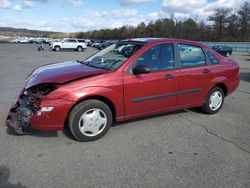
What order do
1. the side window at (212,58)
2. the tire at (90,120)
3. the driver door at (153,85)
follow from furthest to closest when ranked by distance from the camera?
the side window at (212,58), the driver door at (153,85), the tire at (90,120)

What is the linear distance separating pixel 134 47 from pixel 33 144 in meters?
2.33

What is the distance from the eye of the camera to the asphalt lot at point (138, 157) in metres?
3.24

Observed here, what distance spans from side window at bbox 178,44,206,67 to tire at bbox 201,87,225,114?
72 cm

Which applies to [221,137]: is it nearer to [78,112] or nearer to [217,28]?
[78,112]

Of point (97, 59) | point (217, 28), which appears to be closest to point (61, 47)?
point (97, 59)

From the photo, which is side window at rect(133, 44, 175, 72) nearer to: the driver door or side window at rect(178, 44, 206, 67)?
the driver door

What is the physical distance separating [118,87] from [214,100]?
98.7 inches

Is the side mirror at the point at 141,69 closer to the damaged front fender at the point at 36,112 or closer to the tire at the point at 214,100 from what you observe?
the damaged front fender at the point at 36,112

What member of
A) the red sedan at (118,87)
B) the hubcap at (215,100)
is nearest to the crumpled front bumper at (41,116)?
the red sedan at (118,87)

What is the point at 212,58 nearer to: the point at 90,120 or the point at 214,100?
the point at 214,100

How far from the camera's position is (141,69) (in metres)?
4.44

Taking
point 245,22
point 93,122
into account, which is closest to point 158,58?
point 93,122

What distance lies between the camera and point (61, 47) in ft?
125

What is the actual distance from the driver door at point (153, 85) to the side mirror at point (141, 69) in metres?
0.07
